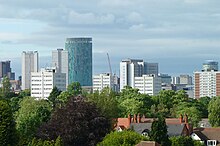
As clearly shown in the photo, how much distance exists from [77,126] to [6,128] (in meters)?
7.04

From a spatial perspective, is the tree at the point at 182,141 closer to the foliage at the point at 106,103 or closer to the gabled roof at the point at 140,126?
the gabled roof at the point at 140,126

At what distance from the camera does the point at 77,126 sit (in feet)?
220

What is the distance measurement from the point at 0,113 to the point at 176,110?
5627 cm

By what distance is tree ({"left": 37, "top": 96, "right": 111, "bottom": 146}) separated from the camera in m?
66.9

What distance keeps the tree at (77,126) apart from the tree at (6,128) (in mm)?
4489

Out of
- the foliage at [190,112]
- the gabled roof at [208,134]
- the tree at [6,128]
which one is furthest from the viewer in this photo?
the foliage at [190,112]

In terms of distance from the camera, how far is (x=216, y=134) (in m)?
83.7

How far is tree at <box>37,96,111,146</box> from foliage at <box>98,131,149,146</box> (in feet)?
6.79

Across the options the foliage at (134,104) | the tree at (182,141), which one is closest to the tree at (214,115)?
the foliage at (134,104)

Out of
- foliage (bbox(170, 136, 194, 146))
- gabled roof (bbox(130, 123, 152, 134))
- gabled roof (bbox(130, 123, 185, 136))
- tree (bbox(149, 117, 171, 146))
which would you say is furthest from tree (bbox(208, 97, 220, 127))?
tree (bbox(149, 117, 171, 146))

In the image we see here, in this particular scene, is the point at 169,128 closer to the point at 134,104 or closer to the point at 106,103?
the point at 106,103

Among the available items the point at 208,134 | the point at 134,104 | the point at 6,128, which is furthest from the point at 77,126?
the point at 134,104

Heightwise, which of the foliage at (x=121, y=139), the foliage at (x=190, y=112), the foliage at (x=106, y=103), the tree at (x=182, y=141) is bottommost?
the tree at (x=182, y=141)

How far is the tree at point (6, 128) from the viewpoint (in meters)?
61.8
